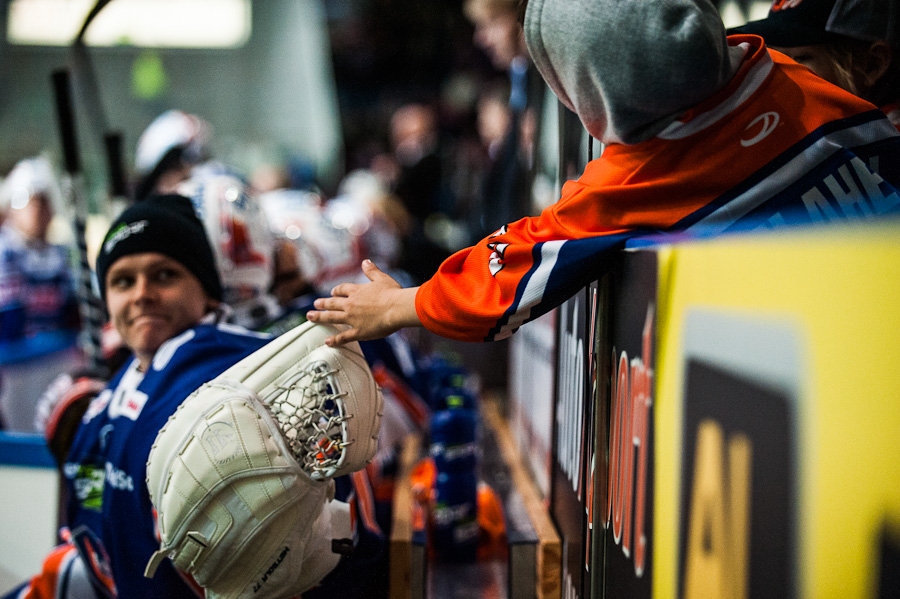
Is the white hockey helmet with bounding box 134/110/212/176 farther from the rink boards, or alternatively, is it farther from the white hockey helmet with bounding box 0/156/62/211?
the rink boards

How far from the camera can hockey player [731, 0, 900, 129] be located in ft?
3.60

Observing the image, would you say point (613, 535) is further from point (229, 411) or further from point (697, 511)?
point (229, 411)

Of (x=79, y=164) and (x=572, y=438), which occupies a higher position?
(x=79, y=164)

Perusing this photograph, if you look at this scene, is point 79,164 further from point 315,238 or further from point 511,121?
point 511,121

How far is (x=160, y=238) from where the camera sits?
1.40 m

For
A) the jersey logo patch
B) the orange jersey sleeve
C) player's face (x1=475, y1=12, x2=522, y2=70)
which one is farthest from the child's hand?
player's face (x1=475, y1=12, x2=522, y2=70)

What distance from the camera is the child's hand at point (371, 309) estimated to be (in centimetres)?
100

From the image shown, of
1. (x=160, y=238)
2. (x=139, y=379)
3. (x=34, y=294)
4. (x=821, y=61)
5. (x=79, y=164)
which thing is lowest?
(x=34, y=294)

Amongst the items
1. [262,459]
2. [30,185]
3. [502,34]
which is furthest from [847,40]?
[30,185]

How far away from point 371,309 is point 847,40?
0.83m

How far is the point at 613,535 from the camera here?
956 mm

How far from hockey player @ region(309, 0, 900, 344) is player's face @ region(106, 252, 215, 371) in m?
0.66

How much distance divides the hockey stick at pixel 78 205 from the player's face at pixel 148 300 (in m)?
0.63

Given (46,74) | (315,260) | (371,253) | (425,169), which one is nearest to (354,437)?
(315,260)
